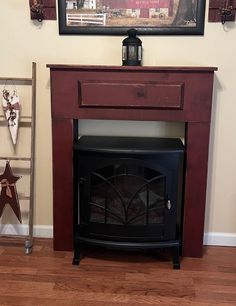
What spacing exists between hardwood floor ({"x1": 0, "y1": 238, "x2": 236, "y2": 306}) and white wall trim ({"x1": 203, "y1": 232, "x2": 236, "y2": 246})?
41 millimetres

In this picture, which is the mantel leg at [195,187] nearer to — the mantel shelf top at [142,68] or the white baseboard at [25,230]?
the mantel shelf top at [142,68]

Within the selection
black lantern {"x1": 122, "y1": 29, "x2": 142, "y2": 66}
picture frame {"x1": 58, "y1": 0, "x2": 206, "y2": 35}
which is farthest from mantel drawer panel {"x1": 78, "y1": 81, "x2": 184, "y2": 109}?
picture frame {"x1": 58, "y1": 0, "x2": 206, "y2": 35}

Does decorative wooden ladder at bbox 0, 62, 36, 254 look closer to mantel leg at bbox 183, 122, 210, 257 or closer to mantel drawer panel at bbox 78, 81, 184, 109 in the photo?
A: mantel drawer panel at bbox 78, 81, 184, 109

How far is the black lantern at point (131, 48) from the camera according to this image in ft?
6.88

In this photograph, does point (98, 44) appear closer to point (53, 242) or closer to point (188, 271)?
point (53, 242)

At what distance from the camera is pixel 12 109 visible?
7.60 ft

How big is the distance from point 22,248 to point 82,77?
3.83 ft

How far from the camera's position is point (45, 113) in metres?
2.37

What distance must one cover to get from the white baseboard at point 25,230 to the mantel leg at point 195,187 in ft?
→ 3.02

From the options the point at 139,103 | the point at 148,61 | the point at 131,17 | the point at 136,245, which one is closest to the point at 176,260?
the point at 136,245

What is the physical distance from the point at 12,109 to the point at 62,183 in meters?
0.57

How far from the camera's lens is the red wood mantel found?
6.72 feet

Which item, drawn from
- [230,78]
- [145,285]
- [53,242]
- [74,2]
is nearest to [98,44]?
[74,2]

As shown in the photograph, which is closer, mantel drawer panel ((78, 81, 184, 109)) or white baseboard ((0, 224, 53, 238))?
mantel drawer panel ((78, 81, 184, 109))
